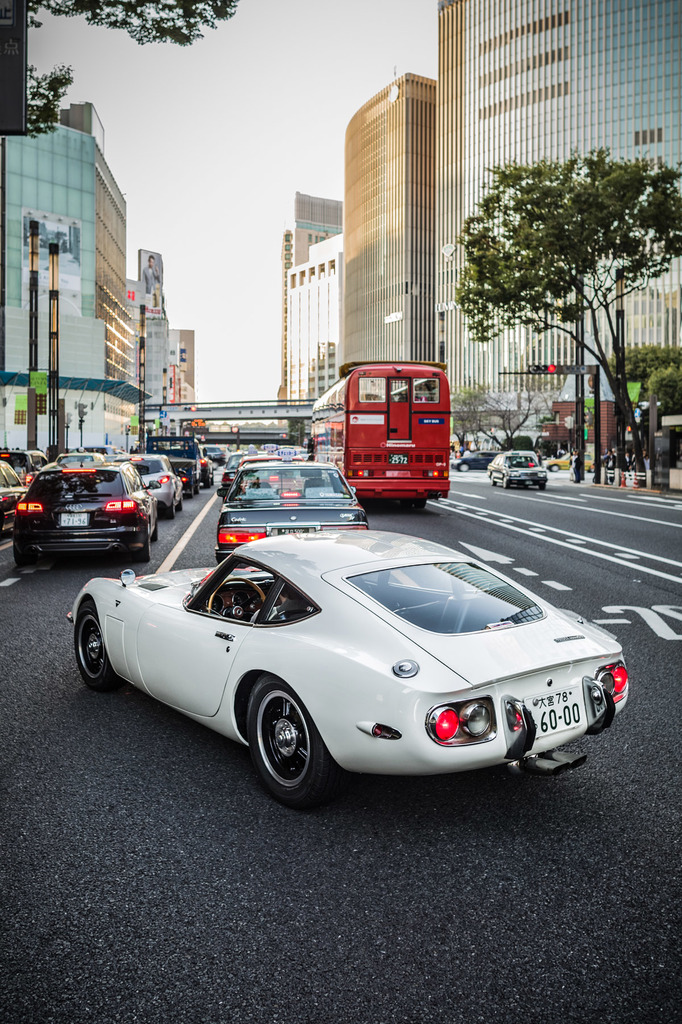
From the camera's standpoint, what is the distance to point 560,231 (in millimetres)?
33344

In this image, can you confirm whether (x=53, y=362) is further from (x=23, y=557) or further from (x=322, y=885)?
(x=322, y=885)

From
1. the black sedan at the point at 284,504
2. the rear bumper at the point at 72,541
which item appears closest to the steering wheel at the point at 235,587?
the black sedan at the point at 284,504

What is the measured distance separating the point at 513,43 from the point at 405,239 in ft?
110

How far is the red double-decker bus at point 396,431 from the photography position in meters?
22.7

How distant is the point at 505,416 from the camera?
287 ft

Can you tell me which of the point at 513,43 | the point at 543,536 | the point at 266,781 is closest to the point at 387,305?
the point at 513,43

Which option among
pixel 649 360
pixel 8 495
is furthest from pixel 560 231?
pixel 649 360

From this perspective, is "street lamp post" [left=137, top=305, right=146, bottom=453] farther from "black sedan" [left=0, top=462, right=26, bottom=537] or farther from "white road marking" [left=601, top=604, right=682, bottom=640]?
"white road marking" [left=601, top=604, right=682, bottom=640]

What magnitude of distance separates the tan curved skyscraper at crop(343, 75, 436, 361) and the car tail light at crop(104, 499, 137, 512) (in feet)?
444

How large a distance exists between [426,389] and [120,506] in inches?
486

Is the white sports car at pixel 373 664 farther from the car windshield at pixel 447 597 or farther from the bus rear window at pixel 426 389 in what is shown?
the bus rear window at pixel 426 389

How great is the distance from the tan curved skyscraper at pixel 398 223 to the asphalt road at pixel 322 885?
143 metres

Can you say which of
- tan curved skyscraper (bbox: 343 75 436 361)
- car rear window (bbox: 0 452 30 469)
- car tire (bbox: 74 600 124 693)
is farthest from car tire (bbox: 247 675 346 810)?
tan curved skyscraper (bbox: 343 75 436 361)

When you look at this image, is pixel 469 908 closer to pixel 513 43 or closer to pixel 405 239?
pixel 513 43
